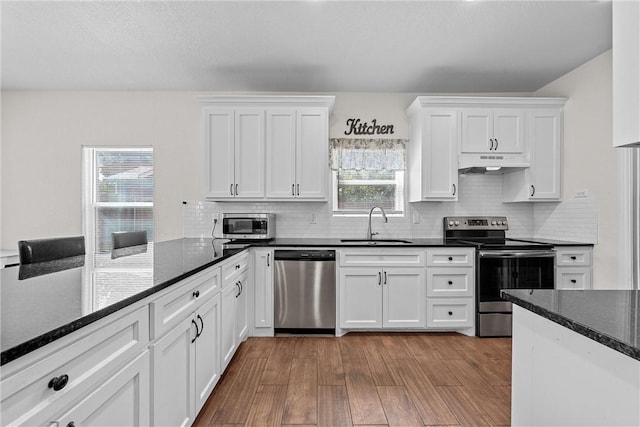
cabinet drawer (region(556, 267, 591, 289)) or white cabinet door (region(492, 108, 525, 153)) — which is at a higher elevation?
white cabinet door (region(492, 108, 525, 153))

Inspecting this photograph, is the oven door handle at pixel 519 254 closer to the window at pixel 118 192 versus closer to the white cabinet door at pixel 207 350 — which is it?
the white cabinet door at pixel 207 350

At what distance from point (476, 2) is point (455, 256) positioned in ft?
7.07

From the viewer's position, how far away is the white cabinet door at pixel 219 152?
12.2 ft

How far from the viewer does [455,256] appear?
11.5 ft

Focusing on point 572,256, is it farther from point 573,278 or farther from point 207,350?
point 207,350

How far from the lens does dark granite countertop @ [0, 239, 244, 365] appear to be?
31.8 inches

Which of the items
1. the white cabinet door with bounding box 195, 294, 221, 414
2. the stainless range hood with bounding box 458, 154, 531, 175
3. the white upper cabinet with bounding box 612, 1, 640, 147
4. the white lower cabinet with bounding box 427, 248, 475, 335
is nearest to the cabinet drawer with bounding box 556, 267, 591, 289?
the white lower cabinet with bounding box 427, 248, 475, 335

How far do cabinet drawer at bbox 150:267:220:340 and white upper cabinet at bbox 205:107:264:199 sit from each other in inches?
64.7

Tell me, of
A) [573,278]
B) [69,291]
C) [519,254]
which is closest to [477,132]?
[519,254]

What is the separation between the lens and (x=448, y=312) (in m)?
3.48

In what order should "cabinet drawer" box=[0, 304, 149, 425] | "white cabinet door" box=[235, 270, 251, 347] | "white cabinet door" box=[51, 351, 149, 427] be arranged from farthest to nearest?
1. "white cabinet door" box=[235, 270, 251, 347]
2. "white cabinet door" box=[51, 351, 149, 427]
3. "cabinet drawer" box=[0, 304, 149, 425]

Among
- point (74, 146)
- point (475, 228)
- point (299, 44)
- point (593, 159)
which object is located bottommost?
point (475, 228)

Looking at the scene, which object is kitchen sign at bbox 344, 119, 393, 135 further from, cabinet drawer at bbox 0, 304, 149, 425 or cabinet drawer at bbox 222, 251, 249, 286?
cabinet drawer at bbox 0, 304, 149, 425

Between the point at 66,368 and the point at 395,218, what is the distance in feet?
11.9
